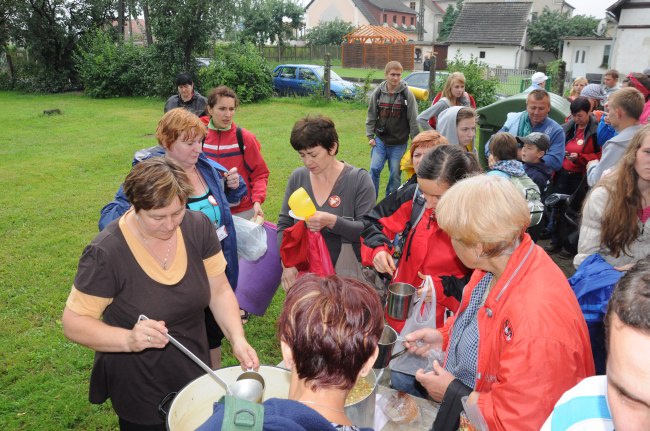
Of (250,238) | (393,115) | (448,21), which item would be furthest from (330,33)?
(250,238)

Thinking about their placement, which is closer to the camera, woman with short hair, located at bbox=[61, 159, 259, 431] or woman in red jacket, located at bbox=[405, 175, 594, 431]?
woman in red jacket, located at bbox=[405, 175, 594, 431]

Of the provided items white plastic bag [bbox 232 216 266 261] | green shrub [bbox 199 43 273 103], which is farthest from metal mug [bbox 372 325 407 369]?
green shrub [bbox 199 43 273 103]

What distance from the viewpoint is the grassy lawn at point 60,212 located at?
3.75m

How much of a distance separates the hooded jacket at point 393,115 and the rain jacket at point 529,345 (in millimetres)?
5379

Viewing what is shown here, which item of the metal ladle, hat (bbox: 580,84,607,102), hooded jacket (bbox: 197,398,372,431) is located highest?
hat (bbox: 580,84,607,102)

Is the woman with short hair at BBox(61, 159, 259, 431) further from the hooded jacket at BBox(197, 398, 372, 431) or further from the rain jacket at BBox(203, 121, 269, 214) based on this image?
the rain jacket at BBox(203, 121, 269, 214)

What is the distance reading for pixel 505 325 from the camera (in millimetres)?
1697

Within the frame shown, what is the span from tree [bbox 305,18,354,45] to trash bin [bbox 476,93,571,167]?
147 feet

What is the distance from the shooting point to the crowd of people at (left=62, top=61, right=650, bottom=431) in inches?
54.6

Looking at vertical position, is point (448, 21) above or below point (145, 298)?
above

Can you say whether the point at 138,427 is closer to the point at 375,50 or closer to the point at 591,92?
the point at 591,92

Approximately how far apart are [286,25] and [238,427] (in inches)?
1844

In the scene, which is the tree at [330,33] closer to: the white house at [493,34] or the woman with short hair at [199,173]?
the white house at [493,34]

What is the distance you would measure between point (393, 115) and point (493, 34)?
3561 centimetres
